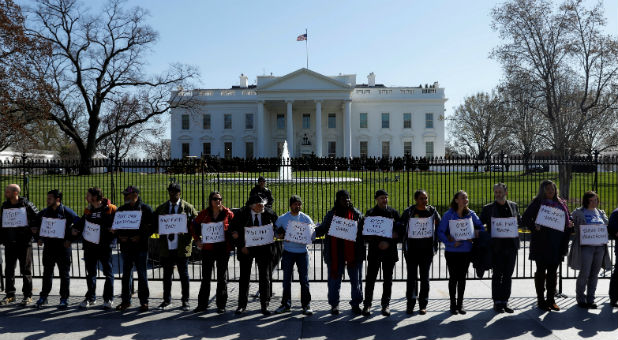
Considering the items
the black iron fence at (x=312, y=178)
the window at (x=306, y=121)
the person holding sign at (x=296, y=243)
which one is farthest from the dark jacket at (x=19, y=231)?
the window at (x=306, y=121)

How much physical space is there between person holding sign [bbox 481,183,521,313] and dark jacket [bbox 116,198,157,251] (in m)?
4.75

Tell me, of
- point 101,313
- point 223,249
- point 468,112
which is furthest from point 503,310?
point 468,112

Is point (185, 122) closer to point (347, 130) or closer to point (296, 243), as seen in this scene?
point (347, 130)

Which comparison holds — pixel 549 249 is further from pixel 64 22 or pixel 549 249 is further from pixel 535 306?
Result: pixel 64 22

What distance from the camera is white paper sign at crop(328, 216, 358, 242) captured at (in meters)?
6.58

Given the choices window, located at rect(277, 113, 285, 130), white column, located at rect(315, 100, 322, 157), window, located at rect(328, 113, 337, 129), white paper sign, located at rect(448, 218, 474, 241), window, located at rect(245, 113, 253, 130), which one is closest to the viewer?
white paper sign, located at rect(448, 218, 474, 241)

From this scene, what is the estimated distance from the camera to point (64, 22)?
39.3m

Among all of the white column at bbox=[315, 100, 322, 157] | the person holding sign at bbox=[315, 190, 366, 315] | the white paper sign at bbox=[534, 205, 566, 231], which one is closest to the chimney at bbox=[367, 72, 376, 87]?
the white column at bbox=[315, 100, 322, 157]

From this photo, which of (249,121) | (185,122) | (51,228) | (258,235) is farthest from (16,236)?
(185,122)

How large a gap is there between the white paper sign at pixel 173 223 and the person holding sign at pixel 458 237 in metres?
3.58

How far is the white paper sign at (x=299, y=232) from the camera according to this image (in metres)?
6.54

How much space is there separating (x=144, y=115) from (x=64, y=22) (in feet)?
31.8

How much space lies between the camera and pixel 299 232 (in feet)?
21.5

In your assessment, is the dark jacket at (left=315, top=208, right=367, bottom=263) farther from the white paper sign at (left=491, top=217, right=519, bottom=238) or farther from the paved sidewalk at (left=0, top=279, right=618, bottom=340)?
the white paper sign at (left=491, top=217, right=519, bottom=238)
